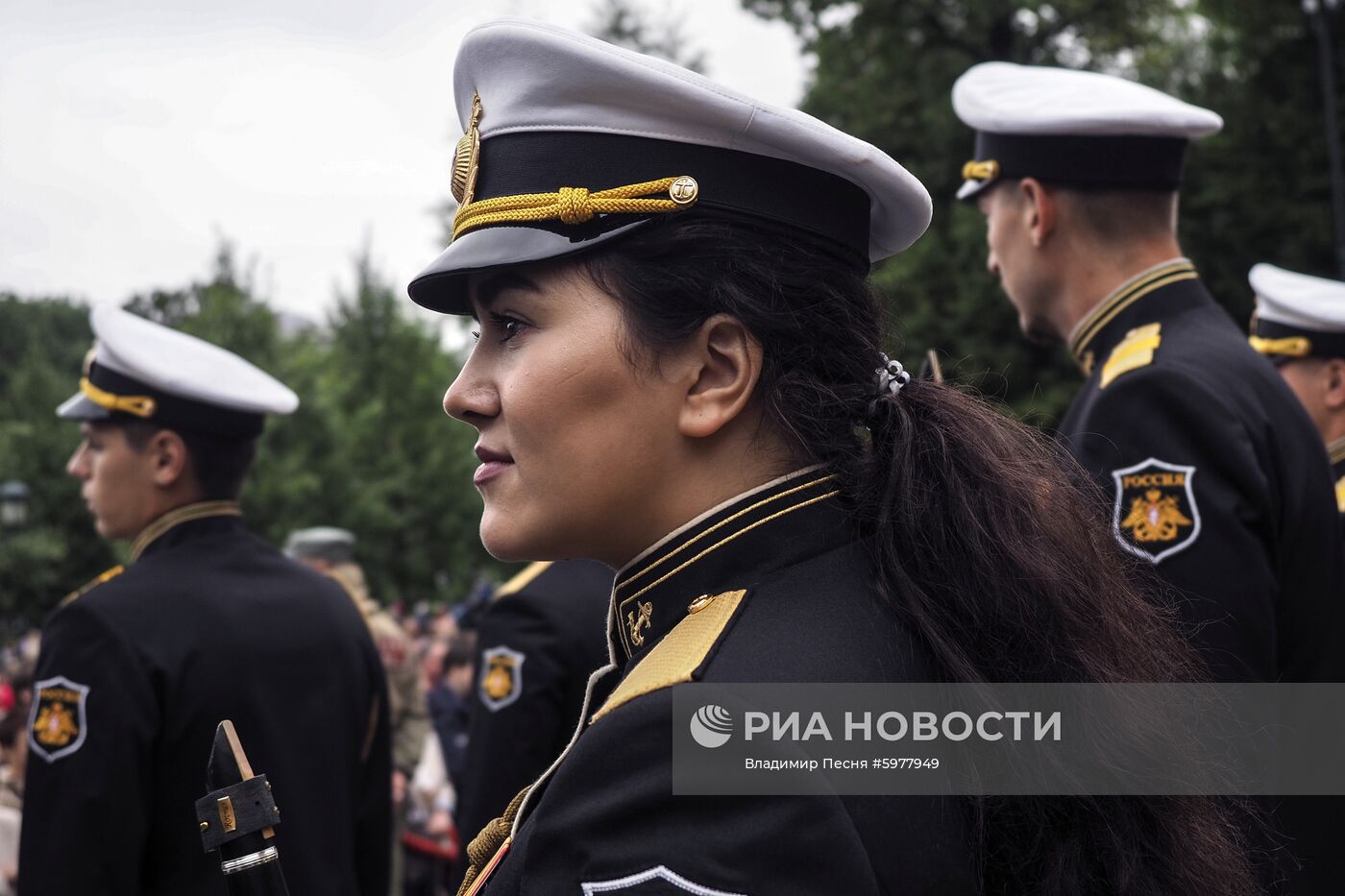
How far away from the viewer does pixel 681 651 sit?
184 cm

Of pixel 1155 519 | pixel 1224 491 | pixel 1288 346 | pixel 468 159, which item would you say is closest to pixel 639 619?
pixel 468 159

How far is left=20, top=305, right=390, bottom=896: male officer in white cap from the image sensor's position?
3.63m

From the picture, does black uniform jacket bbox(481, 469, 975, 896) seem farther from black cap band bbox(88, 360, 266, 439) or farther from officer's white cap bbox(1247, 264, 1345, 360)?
officer's white cap bbox(1247, 264, 1345, 360)

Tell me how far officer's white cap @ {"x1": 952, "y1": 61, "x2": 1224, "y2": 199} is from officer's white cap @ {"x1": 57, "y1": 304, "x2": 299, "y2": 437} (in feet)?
7.64

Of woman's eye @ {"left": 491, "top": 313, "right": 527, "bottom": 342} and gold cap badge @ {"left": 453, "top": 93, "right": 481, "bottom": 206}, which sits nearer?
woman's eye @ {"left": 491, "top": 313, "right": 527, "bottom": 342}

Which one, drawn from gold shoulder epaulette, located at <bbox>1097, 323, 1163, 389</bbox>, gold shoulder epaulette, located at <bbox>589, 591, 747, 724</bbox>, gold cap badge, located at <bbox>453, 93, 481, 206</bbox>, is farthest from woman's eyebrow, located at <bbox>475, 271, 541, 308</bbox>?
gold shoulder epaulette, located at <bbox>1097, 323, 1163, 389</bbox>

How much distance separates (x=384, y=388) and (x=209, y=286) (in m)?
7.67

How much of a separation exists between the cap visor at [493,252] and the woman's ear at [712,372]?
19cm

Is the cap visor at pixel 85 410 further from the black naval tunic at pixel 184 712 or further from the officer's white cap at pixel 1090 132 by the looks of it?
the officer's white cap at pixel 1090 132

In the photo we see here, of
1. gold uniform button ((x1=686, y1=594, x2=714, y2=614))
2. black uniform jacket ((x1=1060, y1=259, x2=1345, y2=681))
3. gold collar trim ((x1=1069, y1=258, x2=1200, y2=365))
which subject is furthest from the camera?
gold collar trim ((x1=1069, y1=258, x2=1200, y2=365))

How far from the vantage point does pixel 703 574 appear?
2.02m

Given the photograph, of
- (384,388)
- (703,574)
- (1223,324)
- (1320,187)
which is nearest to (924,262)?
(1320,187)

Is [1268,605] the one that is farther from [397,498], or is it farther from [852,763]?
[397,498]

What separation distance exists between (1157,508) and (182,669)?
8.36ft
